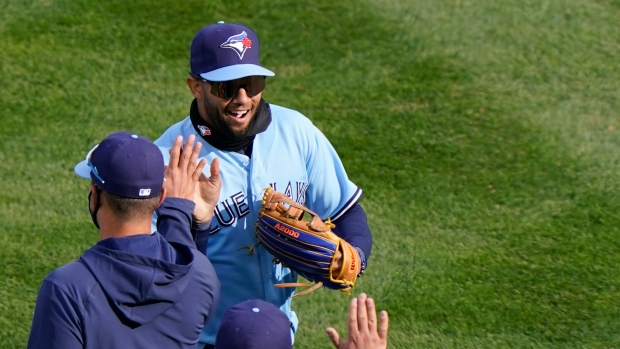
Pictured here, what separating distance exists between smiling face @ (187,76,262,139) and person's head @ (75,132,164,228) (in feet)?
2.06

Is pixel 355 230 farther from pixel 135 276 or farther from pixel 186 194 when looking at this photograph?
pixel 135 276

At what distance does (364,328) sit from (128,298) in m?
0.69

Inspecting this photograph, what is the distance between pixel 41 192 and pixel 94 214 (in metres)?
3.13

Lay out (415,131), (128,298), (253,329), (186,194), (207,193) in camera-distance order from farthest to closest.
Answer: (415,131), (207,193), (186,194), (128,298), (253,329)

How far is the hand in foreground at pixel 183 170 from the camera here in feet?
10.3

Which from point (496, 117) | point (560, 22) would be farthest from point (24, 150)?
point (560, 22)

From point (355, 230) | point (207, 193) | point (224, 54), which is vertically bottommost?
point (355, 230)

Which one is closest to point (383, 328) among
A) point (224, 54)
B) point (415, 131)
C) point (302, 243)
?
point (302, 243)

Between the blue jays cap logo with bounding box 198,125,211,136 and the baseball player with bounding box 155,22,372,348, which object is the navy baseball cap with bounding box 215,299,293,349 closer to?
the baseball player with bounding box 155,22,372,348

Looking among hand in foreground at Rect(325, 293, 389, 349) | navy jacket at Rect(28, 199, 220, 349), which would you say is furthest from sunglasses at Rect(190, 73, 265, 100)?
hand in foreground at Rect(325, 293, 389, 349)

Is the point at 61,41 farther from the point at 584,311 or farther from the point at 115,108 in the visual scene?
the point at 584,311

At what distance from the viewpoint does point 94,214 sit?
287 centimetres

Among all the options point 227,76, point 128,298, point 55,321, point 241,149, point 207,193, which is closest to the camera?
point 55,321

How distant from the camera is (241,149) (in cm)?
356
